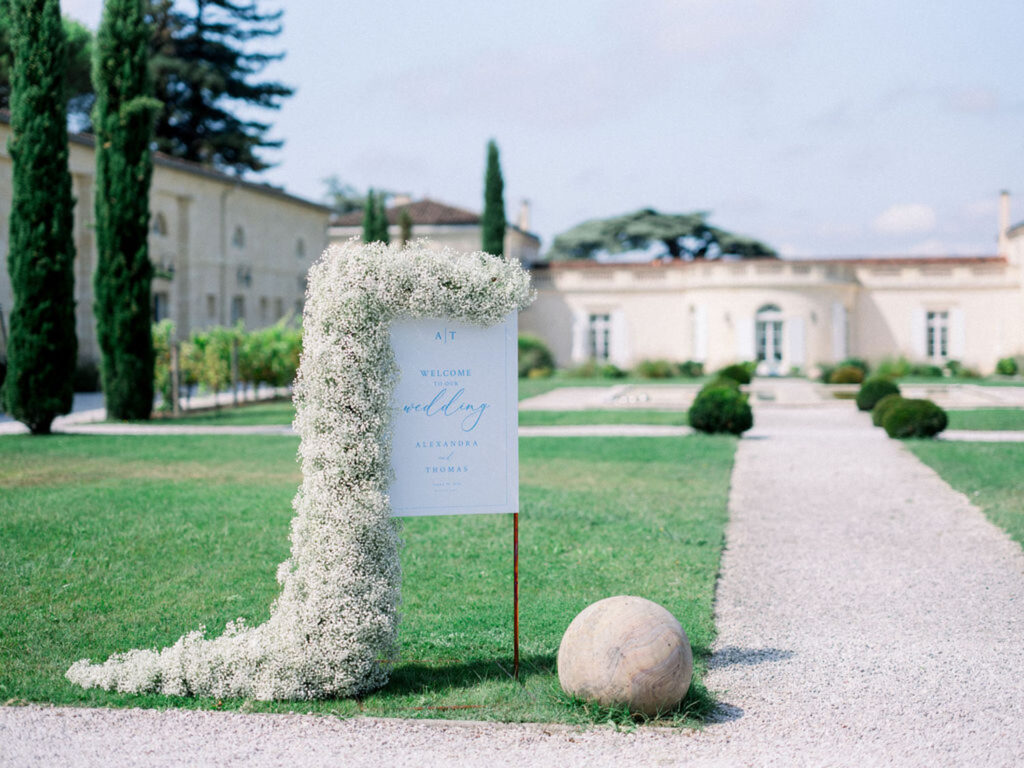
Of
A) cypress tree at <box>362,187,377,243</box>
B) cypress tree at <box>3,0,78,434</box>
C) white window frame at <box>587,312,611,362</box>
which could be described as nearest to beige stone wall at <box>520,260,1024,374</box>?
white window frame at <box>587,312,611,362</box>

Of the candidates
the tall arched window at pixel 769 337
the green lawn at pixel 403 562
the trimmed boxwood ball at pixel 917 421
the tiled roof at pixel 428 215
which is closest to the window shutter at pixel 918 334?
the tall arched window at pixel 769 337

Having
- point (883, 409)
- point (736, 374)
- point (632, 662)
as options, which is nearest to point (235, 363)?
point (736, 374)

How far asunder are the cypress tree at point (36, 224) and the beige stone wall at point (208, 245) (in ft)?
26.2

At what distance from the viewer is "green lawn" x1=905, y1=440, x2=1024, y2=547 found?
9667 mm

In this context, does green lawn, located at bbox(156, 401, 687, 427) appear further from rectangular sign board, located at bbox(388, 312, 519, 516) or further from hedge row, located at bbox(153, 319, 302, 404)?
rectangular sign board, located at bbox(388, 312, 519, 516)

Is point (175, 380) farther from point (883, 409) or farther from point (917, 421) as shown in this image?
point (917, 421)

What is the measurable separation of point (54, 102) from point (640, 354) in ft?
90.1

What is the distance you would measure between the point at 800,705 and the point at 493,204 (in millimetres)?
34699

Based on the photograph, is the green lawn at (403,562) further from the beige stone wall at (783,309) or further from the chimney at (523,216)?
the chimney at (523,216)

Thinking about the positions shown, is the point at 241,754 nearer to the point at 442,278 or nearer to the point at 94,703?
the point at 94,703

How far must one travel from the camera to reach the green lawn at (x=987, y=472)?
9.67m

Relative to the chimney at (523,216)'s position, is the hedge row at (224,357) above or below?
below

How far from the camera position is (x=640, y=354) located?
40.5 metres

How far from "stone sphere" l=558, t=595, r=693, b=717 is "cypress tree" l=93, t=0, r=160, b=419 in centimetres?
1598
